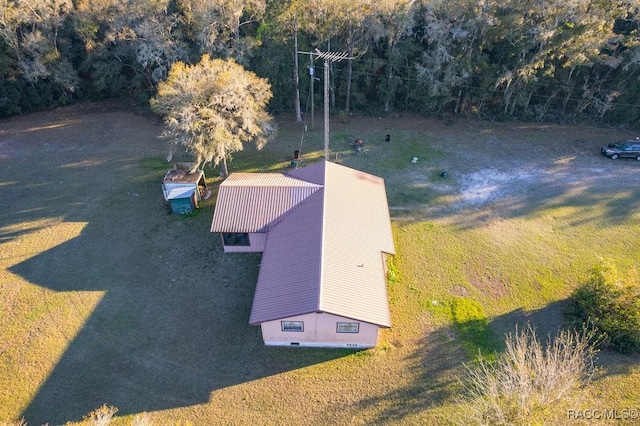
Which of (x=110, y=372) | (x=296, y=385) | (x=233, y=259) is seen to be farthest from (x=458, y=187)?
(x=110, y=372)

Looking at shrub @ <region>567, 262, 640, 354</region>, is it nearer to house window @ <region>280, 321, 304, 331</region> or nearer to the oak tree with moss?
house window @ <region>280, 321, 304, 331</region>

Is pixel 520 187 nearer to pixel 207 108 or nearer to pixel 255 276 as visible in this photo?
pixel 255 276

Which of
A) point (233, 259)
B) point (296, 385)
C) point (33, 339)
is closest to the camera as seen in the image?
point (296, 385)

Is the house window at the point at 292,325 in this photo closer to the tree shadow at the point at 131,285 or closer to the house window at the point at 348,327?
the tree shadow at the point at 131,285

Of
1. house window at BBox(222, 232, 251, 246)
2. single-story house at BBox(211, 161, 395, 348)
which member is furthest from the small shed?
house window at BBox(222, 232, 251, 246)

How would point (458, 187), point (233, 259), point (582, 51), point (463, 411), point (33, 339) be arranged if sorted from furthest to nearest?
point (582, 51), point (458, 187), point (233, 259), point (33, 339), point (463, 411)

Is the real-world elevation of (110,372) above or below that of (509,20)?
below

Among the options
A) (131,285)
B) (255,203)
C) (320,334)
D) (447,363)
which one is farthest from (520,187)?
(131,285)

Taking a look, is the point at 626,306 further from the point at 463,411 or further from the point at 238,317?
the point at 238,317
